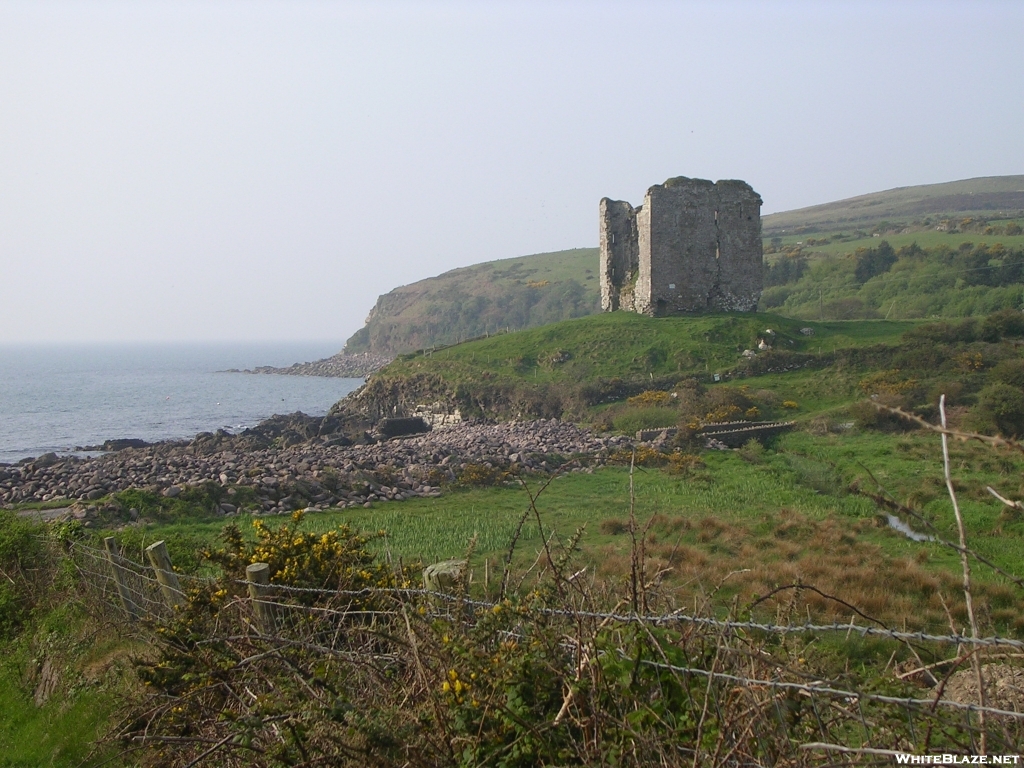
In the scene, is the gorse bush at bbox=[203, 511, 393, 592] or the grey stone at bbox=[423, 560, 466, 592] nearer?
the grey stone at bbox=[423, 560, 466, 592]

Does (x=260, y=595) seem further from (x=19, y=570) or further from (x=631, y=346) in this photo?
(x=631, y=346)

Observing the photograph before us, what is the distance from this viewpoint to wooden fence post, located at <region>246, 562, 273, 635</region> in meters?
5.72

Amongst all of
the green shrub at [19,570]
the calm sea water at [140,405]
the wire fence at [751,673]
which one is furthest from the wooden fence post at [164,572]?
the calm sea water at [140,405]

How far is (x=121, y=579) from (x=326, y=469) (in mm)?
12228

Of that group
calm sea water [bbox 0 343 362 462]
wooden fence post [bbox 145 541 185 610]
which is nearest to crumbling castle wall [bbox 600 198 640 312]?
calm sea water [bbox 0 343 362 462]

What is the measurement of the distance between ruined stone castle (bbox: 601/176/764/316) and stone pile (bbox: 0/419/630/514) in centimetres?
1379

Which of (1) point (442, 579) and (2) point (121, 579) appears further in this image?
(2) point (121, 579)

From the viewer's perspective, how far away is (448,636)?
412 centimetres

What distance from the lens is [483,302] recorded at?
11712 cm

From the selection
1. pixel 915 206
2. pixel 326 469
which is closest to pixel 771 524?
pixel 326 469

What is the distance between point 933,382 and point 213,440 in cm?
2759

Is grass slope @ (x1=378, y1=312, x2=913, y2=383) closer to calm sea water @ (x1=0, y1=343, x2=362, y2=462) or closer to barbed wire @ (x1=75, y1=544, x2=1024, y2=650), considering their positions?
calm sea water @ (x1=0, y1=343, x2=362, y2=462)

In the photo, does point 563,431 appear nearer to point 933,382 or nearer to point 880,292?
point 933,382

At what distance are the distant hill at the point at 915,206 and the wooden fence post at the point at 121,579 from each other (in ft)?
376
